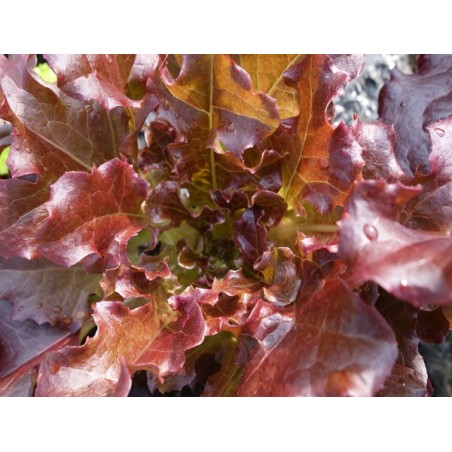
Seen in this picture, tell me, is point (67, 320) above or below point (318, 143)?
below

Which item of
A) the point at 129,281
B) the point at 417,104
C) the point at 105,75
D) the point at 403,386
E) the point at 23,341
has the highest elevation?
the point at 105,75

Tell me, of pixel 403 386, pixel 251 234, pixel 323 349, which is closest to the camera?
pixel 323 349

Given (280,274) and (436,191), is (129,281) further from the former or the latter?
(436,191)

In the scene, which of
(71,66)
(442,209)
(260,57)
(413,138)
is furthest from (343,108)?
(71,66)

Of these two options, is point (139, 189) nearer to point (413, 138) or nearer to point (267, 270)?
point (267, 270)

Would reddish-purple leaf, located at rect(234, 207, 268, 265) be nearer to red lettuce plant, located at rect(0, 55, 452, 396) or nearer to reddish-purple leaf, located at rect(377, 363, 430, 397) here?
red lettuce plant, located at rect(0, 55, 452, 396)

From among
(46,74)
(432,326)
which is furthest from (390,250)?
(46,74)

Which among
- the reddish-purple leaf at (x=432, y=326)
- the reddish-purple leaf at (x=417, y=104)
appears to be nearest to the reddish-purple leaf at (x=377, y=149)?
the reddish-purple leaf at (x=417, y=104)

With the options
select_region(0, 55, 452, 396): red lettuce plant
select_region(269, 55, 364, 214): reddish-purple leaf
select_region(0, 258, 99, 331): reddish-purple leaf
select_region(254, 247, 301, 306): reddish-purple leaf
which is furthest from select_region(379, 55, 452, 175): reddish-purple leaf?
select_region(0, 258, 99, 331): reddish-purple leaf
